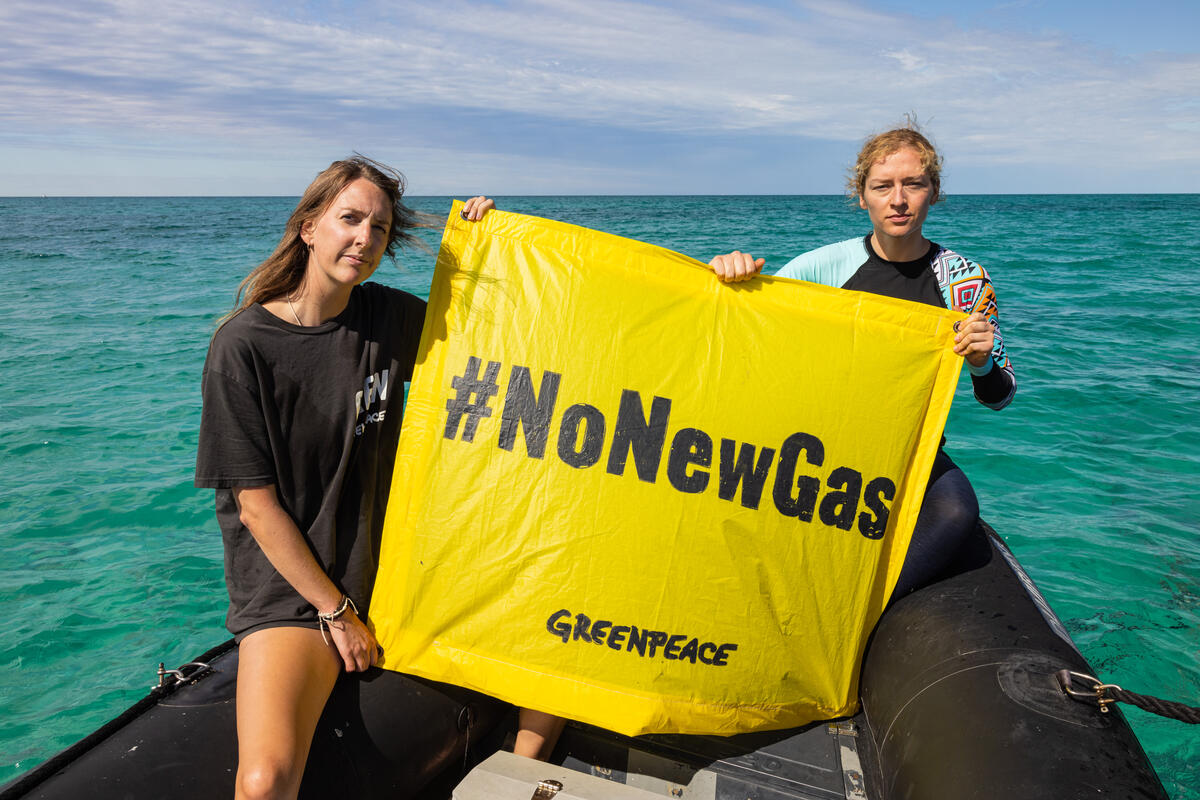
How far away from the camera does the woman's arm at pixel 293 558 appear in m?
2.07

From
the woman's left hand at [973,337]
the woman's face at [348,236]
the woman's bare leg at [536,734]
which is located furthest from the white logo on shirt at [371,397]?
the woman's left hand at [973,337]

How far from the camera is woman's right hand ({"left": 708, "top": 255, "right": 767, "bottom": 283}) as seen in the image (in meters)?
2.29

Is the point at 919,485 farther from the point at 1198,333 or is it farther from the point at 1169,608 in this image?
the point at 1198,333

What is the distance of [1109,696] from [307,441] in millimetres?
2314

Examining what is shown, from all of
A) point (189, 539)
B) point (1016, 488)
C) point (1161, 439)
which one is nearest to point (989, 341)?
point (1016, 488)

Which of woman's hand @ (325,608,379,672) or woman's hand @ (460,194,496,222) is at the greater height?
woman's hand @ (460,194,496,222)

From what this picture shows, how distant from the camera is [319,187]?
7.26 feet

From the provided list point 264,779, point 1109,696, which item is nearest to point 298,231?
point 264,779

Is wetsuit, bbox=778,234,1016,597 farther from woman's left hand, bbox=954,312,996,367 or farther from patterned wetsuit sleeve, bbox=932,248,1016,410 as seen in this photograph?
woman's left hand, bbox=954,312,996,367

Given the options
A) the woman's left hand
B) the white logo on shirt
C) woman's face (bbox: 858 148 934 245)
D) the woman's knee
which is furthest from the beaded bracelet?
woman's face (bbox: 858 148 934 245)

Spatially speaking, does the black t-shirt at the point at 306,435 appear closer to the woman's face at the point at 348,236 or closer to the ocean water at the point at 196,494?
the woman's face at the point at 348,236

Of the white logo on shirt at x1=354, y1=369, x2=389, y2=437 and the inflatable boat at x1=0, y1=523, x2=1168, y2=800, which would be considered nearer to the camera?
the inflatable boat at x1=0, y1=523, x2=1168, y2=800

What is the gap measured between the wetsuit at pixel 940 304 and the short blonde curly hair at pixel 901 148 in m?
0.26

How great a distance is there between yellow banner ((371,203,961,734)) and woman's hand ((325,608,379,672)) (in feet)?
0.23
